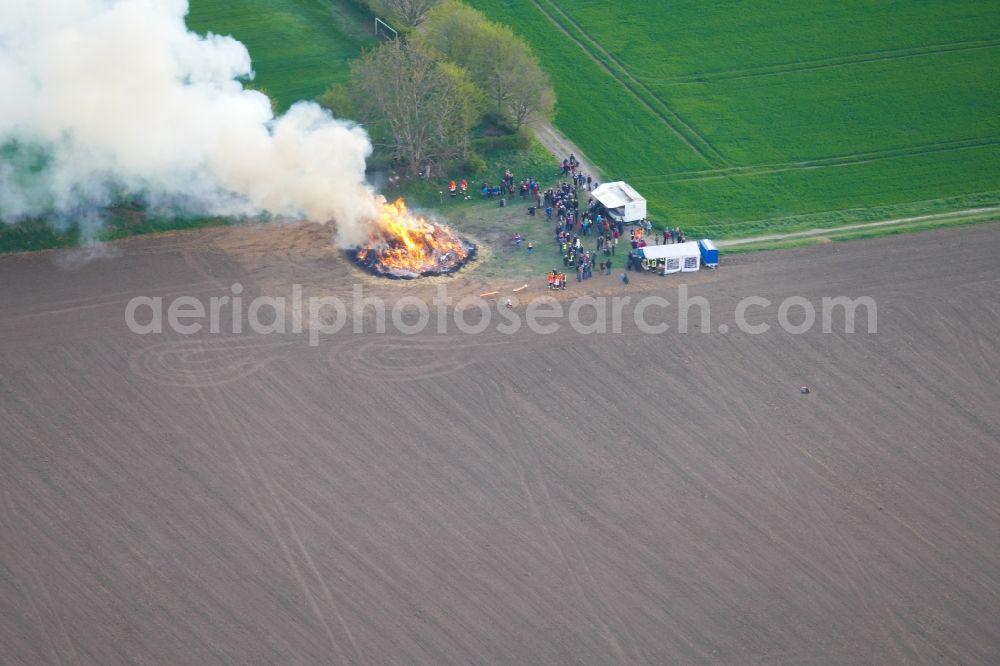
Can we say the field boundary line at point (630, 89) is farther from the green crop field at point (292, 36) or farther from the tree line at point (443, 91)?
the green crop field at point (292, 36)

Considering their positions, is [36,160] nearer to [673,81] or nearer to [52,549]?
[52,549]

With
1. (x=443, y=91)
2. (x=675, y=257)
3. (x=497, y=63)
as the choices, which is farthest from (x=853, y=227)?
(x=443, y=91)

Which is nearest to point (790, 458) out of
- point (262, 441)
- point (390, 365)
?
point (390, 365)

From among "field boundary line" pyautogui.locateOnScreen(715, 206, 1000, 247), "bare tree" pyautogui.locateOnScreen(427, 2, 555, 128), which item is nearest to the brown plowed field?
"field boundary line" pyautogui.locateOnScreen(715, 206, 1000, 247)

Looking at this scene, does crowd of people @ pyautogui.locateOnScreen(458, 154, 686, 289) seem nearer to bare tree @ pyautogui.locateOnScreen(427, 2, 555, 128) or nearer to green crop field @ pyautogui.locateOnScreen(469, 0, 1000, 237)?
green crop field @ pyautogui.locateOnScreen(469, 0, 1000, 237)

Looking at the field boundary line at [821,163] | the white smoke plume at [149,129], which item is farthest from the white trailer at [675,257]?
the white smoke plume at [149,129]
